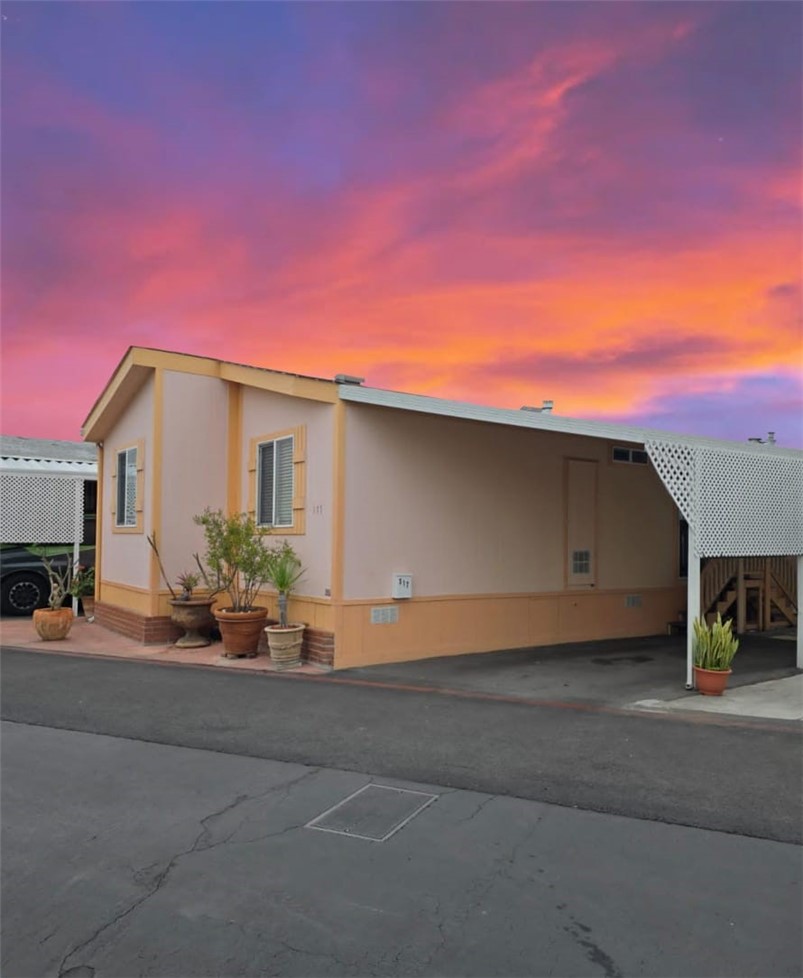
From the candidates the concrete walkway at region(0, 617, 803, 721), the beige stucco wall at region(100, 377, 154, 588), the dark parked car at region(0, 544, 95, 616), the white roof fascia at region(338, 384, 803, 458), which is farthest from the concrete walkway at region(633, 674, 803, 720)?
the dark parked car at region(0, 544, 95, 616)

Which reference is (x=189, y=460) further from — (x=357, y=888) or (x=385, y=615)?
(x=357, y=888)

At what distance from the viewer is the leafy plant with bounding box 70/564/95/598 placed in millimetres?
11924

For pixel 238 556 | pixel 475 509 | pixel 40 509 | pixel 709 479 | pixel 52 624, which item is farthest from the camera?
pixel 40 509

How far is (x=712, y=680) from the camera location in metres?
7.14

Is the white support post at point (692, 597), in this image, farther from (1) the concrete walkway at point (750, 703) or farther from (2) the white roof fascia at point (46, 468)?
(2) the white roof fascia at point (46, 468)

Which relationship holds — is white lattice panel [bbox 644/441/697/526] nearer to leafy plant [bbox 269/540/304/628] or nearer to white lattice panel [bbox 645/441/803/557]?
white lattice panel [bbox 645/441/803/557]

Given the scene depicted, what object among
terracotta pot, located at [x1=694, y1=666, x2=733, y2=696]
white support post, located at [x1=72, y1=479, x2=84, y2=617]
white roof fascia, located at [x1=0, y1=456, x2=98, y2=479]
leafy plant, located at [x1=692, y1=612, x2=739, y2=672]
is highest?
white roof fascia, located at [x1=0, y1=456, x2=98, y2=479]

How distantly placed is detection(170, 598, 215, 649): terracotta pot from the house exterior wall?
2620mm

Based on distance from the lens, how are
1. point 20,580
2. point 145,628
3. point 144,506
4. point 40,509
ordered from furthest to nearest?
point 40,509 → point 20,580 → point 144,506 → point 145,628

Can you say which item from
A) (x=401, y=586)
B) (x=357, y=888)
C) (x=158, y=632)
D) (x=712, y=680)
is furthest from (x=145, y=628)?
(x=357, y=888)

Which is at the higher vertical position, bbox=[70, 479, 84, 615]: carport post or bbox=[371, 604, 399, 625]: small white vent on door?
bbox=[70, 479, 84, 615]: carport post

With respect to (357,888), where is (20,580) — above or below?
above

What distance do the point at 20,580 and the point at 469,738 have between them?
Answer: 11.3 m

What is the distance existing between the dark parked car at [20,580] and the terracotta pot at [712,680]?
37.3 ft
